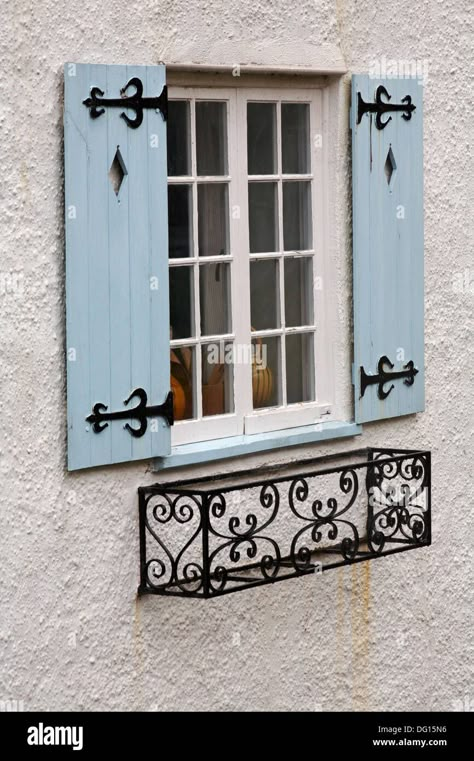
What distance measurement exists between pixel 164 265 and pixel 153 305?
0.51 ft

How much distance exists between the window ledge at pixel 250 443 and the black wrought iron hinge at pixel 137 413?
171 millimetres

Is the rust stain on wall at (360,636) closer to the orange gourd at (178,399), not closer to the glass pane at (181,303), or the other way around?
the orange gourd at (178,399)

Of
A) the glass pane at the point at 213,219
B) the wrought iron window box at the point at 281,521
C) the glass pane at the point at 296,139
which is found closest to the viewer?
the wrought iron window box at the point at 281,521

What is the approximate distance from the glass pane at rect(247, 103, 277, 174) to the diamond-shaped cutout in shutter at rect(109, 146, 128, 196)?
2.73 ft

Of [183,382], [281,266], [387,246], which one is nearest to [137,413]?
[183,382]

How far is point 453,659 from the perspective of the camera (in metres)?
7.16

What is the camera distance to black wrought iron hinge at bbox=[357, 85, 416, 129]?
6.41m

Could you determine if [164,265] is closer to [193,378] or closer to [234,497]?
[193,378]

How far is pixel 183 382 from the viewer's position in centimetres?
600

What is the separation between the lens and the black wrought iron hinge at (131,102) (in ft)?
17.7

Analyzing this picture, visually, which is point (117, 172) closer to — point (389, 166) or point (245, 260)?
point (245, 260)

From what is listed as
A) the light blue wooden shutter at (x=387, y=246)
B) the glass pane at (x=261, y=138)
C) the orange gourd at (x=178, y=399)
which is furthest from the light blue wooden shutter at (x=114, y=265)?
the light blue wooden shutter at (x=387, y=246)

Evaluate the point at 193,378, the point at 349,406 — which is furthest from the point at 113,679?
the point at 349,406

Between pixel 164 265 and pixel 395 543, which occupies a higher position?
pixel 164 265
